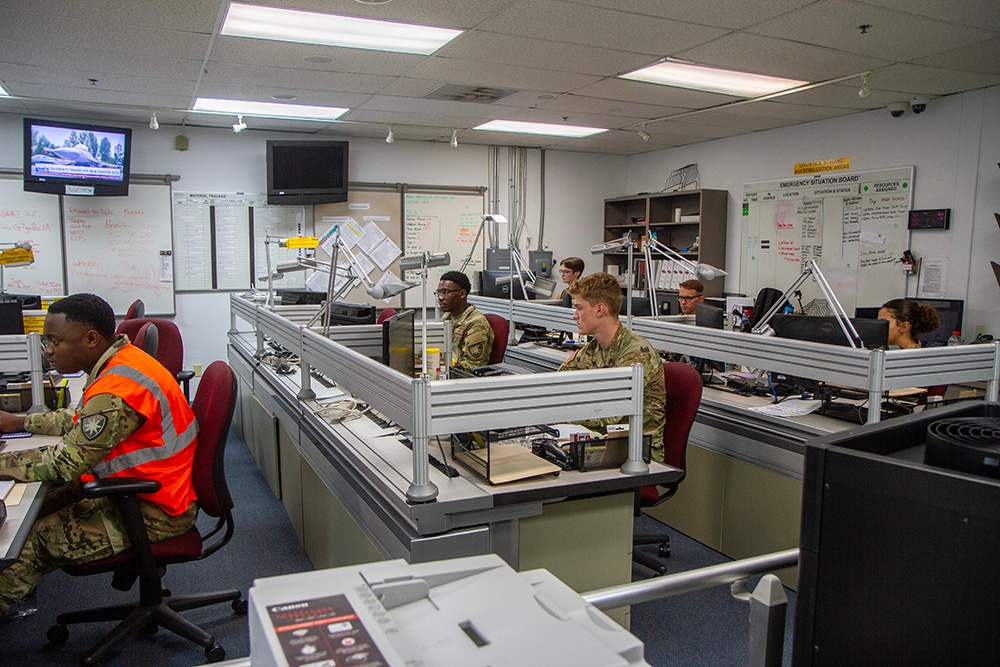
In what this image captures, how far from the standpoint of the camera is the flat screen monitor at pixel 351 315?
3.93 m

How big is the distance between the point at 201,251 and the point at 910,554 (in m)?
6.35

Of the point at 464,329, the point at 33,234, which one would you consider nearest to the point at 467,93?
the point at 464,329

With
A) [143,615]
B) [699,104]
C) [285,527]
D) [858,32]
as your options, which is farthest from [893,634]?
[699,104]

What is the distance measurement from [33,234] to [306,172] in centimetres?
217

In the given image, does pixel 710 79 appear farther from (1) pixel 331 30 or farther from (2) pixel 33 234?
(2) pixel 33 234

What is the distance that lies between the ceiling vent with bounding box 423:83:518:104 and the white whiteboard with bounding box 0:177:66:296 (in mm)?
3232

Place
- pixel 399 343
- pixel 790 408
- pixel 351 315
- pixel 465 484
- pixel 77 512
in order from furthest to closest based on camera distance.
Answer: pixel 351 315
pixel 399 343
pixel 790 408
pixel 77 512
pixel 465 484

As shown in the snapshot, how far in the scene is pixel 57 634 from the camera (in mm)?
2387

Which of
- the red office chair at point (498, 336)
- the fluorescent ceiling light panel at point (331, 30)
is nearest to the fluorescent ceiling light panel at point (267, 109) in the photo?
the fluorescent ceiling light panel at point (331, 30)

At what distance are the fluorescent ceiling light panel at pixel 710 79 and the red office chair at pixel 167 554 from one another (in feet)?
9.95

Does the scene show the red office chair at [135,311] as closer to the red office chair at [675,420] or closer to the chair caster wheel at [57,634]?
the chair caster wheel at [57,634]

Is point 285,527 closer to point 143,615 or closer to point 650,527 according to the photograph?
point 143,615

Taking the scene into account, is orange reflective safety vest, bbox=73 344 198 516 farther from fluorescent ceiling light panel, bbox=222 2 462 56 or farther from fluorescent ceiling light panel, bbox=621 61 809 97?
fluorescent ceiling light panel, bbox=621 61 809 97

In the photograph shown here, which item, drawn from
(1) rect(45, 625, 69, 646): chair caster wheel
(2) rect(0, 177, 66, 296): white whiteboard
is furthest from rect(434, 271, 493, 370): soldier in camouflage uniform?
(2) rect(0, 177, 66, 296): white whiteboard
